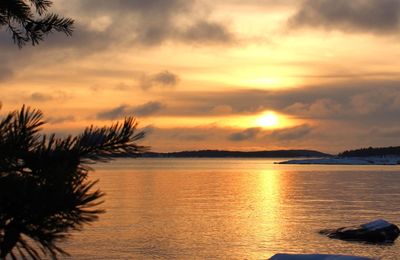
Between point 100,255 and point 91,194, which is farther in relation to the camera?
point 100,255

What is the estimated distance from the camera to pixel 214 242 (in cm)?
3303

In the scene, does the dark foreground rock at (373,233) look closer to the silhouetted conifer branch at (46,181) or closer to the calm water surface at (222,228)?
the calm water surface at (222,228)

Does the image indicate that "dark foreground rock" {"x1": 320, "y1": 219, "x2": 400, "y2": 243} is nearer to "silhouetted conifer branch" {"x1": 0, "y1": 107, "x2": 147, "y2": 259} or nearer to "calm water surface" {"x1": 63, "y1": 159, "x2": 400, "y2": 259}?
"calm water surface" {"x1": 63, "y1": 159, "x2": 400, "y2": 259}

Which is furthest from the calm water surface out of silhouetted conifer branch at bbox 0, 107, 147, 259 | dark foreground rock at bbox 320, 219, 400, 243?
silhouetted conifer branch at bbox 0, 107, 147, 259

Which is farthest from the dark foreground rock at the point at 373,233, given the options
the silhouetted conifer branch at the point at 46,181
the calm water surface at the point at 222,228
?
the silhouetted conifer branch at the point at 46,181

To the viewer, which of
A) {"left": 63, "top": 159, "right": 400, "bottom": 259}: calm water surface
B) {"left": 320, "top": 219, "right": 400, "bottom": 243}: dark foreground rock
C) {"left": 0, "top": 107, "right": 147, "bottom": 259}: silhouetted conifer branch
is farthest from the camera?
{"left": 320, "top": 219, "right": 400, "bottom": 243}: dark foreground rock

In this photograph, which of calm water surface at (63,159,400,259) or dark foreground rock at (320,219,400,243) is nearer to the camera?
calm water surface at (63,159,400,259)

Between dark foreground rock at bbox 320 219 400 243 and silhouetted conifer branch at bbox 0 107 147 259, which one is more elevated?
silhouetted conifer branch at bbox 0 107 147 259

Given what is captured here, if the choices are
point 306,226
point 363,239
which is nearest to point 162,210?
point 306,226

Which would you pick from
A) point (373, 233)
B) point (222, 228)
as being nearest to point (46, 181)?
point (373, 233)

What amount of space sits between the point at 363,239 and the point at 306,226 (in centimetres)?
777

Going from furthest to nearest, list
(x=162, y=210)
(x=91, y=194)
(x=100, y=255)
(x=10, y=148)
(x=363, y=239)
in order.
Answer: (x=162, y=210) < (x=363, y=239) < (x=100, y=255) < (x=10, y=148) < (x=91, y=194)

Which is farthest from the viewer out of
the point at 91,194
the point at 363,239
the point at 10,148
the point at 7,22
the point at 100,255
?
the point at 363,239

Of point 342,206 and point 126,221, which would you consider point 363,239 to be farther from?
point 342,206
